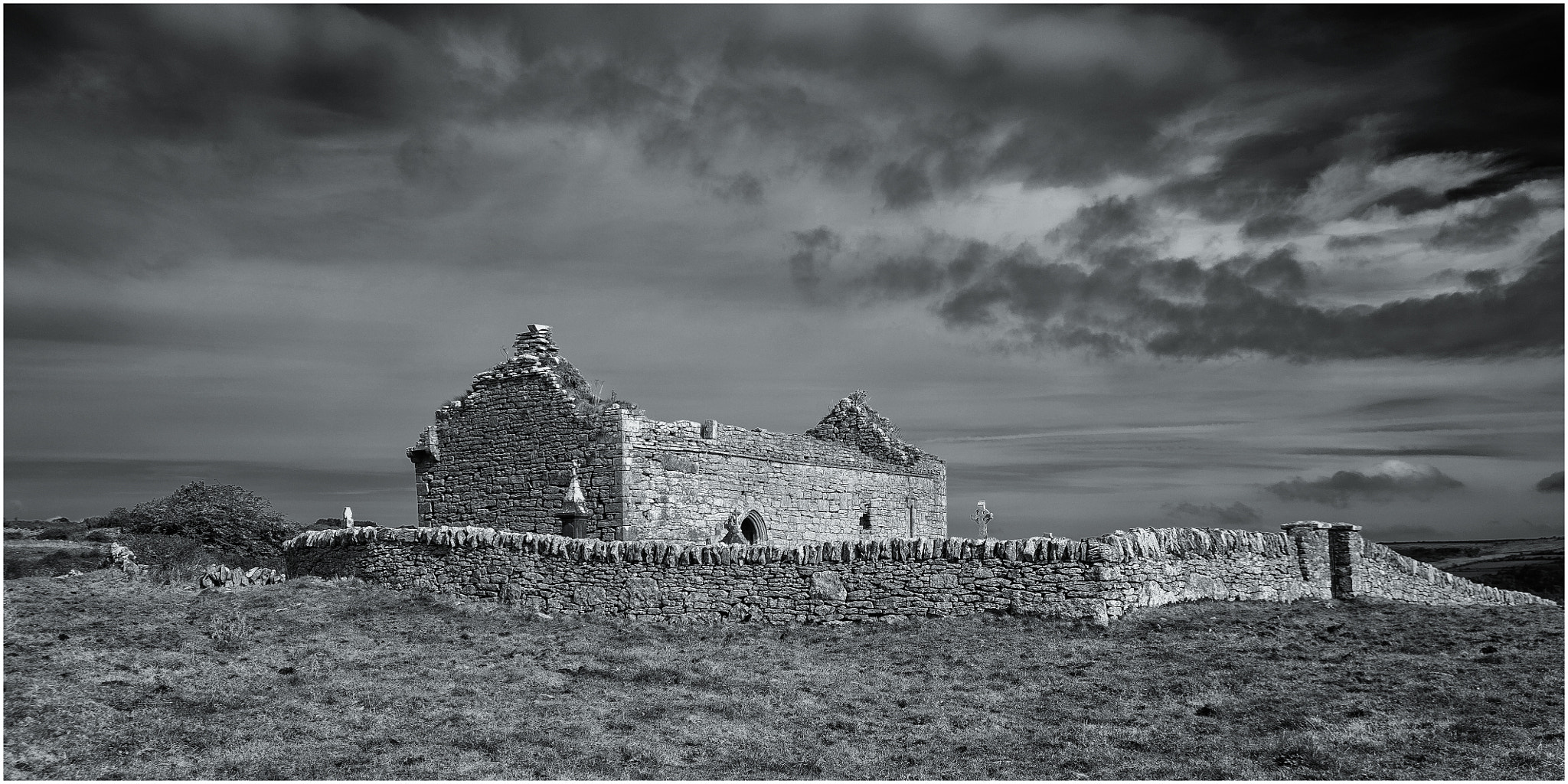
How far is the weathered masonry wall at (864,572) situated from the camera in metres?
15.9

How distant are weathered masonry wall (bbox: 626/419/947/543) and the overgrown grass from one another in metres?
6.39

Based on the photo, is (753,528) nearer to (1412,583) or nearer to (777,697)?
(777,697)

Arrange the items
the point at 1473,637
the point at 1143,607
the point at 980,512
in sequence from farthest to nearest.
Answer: the point at 980,512 → the point at 1143,607 → the point at 1473,637

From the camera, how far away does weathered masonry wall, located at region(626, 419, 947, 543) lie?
23328 mm

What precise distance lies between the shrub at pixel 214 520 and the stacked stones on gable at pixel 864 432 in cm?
1899

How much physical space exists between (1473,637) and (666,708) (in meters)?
12.5

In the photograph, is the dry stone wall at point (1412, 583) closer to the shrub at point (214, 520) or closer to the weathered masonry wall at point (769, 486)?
the weathered masonry wall at point (769, 486)

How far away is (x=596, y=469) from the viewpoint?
23.0 meters

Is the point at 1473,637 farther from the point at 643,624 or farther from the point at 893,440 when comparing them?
the point at 893,440

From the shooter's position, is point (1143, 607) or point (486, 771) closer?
point (486, 771)

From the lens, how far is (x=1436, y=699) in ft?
35.9

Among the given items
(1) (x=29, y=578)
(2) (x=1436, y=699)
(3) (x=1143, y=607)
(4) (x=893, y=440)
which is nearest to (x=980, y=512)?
(4) (x=893, y=440)

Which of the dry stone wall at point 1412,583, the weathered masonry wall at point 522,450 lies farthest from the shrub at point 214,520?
the dry stone wall at point 1412,583

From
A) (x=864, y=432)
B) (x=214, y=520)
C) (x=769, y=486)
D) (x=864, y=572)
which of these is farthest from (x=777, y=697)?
(x=214, y=520)
